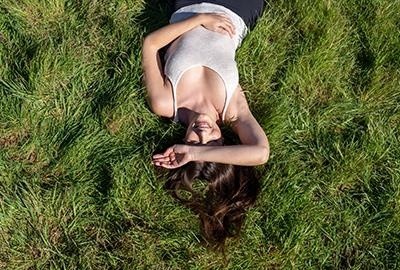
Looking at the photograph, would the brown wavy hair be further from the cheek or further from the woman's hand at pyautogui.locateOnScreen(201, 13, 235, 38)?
the woman's hand at pyautogui.locateOnScreen(201, 13, 235, 38)

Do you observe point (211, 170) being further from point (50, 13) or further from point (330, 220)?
point (50, 13)

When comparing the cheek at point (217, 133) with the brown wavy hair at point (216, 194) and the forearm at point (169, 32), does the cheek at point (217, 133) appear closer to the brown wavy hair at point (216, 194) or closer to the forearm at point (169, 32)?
the brown wavy hair at point (216, 194)

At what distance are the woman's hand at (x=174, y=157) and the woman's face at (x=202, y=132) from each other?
0.07 meters

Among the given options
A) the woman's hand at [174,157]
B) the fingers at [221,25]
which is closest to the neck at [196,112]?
the woman's hand at [174,157]

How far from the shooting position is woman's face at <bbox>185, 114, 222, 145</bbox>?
332 centimetres

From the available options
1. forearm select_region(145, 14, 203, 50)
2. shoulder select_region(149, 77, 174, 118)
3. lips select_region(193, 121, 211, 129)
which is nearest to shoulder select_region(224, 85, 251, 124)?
lips select_region(193, 121, 211, 129)

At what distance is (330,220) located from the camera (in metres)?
3.51

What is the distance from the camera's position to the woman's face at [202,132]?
3.32 m

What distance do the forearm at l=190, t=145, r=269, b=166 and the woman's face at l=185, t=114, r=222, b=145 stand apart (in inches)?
2.7

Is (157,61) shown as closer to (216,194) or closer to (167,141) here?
(167,141)

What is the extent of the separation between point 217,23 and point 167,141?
84cm

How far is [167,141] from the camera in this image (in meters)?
3.56

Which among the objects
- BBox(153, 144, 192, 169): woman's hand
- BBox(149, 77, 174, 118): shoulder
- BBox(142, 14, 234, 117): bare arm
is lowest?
BBox(153, 144, 192, 169): woman's hand

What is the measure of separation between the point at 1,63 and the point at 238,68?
5.15 ft
